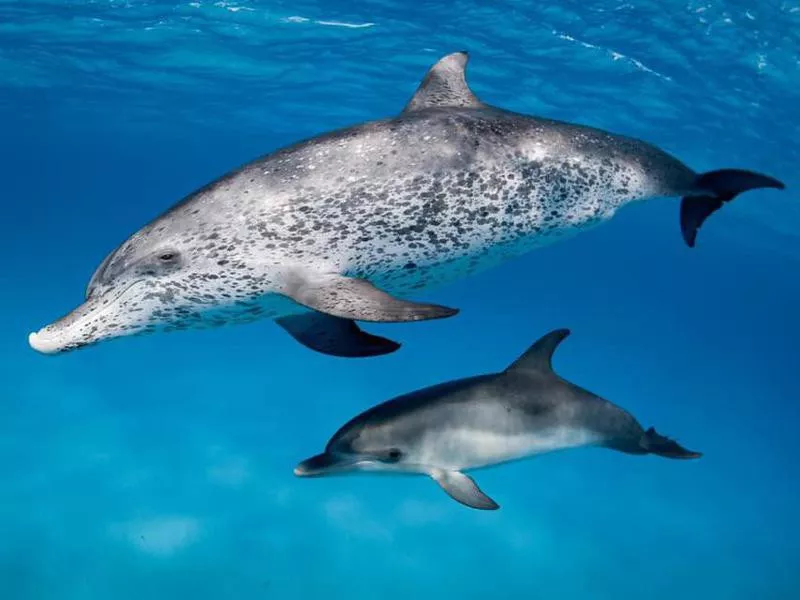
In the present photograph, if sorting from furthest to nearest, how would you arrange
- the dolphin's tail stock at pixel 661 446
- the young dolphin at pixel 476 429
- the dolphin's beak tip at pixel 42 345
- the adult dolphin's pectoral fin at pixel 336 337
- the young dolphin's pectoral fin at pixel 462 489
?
the dolphin's tail stock at pixel 661 446
the young dolphin at pixel 476 429
the young dolphin's pectoral fin at pixel 462 489
the adult dolphin's pectoral fin at pixel 336 337
the dolphin's beak tip at pixel 42 345

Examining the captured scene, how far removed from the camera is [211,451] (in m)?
13.0

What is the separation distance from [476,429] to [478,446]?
13 centimetres

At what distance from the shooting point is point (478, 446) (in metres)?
4.75

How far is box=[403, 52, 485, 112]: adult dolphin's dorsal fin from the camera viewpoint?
5715 mm

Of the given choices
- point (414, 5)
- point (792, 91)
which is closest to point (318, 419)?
point (414, 5)

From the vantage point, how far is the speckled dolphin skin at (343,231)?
13.6ft

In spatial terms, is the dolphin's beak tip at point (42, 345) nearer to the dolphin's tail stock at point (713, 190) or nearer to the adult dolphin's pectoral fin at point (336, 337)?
the adult dolphin's pectoral fin at point (336, 337)

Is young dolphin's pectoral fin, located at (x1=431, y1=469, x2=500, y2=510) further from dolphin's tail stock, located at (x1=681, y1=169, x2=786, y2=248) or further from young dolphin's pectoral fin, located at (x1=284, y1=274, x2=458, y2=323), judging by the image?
dolphin's tail stock, located at (x1=681, y1=169, x2=786, y2=248)

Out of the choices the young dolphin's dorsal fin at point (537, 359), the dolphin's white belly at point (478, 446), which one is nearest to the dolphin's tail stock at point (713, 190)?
the young dolphin's dorsal fin at point (537, 359)

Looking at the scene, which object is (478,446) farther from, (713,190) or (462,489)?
(713,190)

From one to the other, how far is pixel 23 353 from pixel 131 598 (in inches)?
394

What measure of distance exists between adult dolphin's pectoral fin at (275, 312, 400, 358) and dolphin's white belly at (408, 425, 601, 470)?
2.93 feet

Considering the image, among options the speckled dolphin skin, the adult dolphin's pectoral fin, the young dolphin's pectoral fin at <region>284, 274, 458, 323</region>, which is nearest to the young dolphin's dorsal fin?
the speckled dolphin skin

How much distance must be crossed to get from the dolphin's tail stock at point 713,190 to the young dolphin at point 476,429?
1946 millimetres
